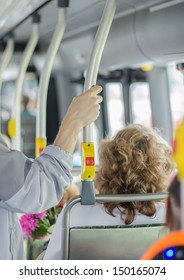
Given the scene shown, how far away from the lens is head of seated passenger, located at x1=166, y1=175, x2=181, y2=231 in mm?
1239

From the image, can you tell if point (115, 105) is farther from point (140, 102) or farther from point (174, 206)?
point (174, 206)

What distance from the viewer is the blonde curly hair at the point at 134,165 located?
9.12ft

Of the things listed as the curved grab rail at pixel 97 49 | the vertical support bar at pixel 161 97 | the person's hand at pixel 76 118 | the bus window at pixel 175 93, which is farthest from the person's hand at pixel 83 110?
the vertical support bar at pixel 161 97

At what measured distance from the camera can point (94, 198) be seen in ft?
8.17

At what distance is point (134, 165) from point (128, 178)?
6 cm

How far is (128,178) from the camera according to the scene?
2785 millimetres

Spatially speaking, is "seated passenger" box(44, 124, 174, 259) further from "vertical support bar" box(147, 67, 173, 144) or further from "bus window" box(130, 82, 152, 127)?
"bus window" box(130, 82, 152, 127)

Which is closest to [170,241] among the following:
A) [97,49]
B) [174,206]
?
[174,206]

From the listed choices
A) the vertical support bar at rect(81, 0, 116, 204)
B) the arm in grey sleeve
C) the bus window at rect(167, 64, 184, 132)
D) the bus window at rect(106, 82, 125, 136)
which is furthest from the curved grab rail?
the bus window at rect(106, 82, 125, 136)

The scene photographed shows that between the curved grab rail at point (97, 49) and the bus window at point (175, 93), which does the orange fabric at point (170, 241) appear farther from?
the bus window at point (175, 93)

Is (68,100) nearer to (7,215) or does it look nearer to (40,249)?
(40,249)

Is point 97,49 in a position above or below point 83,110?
above
